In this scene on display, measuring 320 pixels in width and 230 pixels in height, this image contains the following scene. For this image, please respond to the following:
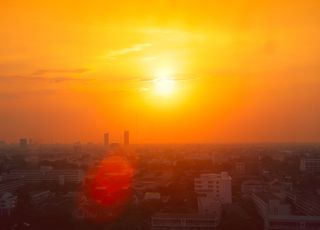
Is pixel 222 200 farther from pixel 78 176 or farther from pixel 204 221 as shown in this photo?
pixel 78 176

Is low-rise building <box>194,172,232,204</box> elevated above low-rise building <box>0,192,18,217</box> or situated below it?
above

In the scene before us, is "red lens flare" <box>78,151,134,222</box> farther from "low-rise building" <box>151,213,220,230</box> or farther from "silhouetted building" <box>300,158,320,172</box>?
"silhouetted building" <box>300,158,320,172</box>

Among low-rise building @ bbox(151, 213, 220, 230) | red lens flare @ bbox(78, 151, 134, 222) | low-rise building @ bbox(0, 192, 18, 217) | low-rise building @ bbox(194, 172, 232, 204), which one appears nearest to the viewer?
low-rise building @ bbox(151, 213, 220, 230)

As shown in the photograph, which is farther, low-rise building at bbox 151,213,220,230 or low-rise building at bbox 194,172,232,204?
low-rise building at bbox 194,172,232,204

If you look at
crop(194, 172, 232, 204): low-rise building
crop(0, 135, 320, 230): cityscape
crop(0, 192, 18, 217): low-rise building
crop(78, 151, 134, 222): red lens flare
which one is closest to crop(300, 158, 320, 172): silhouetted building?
crop(0, 135, 320, 230): cityscape

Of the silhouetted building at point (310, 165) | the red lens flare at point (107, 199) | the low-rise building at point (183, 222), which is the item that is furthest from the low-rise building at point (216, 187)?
the silhouetted building at point (310, 165)

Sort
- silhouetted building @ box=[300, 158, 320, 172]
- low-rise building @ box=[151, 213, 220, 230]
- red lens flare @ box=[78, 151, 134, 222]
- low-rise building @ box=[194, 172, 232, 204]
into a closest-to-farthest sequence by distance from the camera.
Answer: low-rise building @ box=[151, 213, 220, 230] → red lens flare @ box=[78, 151, 134, 222] → low-rise building @ box=[194, 172, 232, 204] → silhouetted building @ box=[300, 158, 320, 172]

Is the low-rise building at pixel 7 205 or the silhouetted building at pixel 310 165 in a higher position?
the silhouetted building at pixel 310 165

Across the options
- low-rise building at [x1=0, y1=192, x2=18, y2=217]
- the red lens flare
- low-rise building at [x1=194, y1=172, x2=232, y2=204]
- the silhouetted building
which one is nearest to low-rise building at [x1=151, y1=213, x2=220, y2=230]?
the red lens flare

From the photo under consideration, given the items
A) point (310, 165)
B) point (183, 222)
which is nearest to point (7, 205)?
point (183, 222)

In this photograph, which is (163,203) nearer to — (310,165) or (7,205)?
(7,205)

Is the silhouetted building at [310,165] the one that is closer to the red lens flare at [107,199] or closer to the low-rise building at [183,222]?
→ the red lens flare at [107,199]
